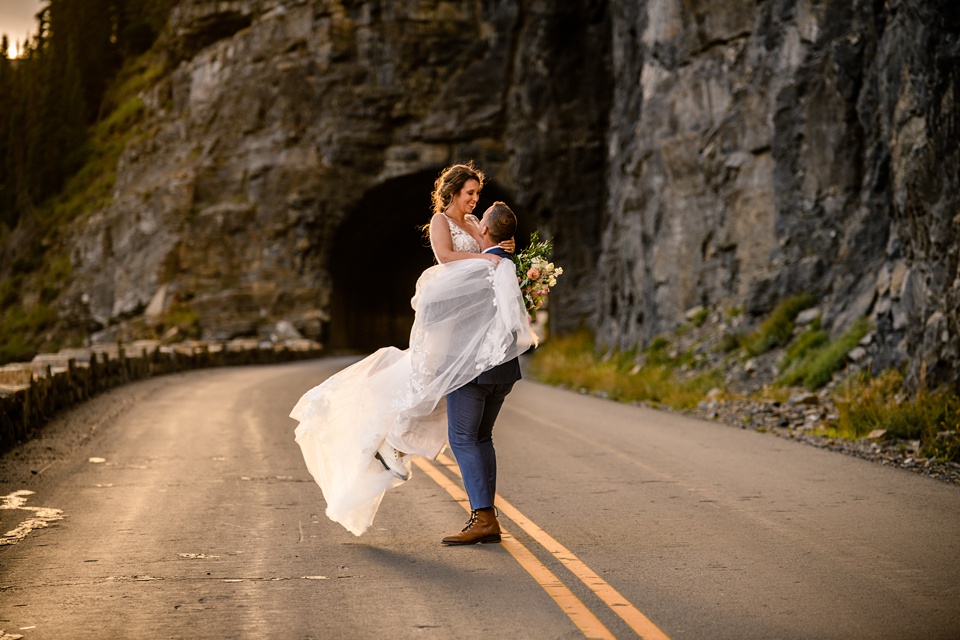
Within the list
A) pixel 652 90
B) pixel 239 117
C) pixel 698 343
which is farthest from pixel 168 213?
pixel 698 343

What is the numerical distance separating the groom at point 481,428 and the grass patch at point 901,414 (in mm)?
6006

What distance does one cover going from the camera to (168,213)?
50188 mm

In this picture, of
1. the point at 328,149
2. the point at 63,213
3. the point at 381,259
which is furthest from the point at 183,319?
the point at 63,213

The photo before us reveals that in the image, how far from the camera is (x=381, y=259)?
59188 millimetres

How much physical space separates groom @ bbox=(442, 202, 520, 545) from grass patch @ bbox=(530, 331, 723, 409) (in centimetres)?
1213

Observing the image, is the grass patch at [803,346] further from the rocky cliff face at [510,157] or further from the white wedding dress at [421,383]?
the white wedding dress at [421,383]

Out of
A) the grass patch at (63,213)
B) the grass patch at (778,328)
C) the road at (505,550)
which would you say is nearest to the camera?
the road at (505,550)

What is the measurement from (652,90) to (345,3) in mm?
21508

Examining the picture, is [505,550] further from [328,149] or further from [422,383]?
[328,149]

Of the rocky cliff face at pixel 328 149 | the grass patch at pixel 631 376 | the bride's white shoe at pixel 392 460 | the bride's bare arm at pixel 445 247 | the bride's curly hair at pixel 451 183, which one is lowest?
the grass patch at pixel 631 376

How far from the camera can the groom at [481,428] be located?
7465 millimetres

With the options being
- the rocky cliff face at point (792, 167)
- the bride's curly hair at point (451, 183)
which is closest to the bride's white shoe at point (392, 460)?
the bride's curly hair at point (451, 183)

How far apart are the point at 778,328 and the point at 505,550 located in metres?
15.6

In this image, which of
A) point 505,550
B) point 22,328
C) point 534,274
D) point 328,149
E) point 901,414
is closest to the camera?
point 505,550
